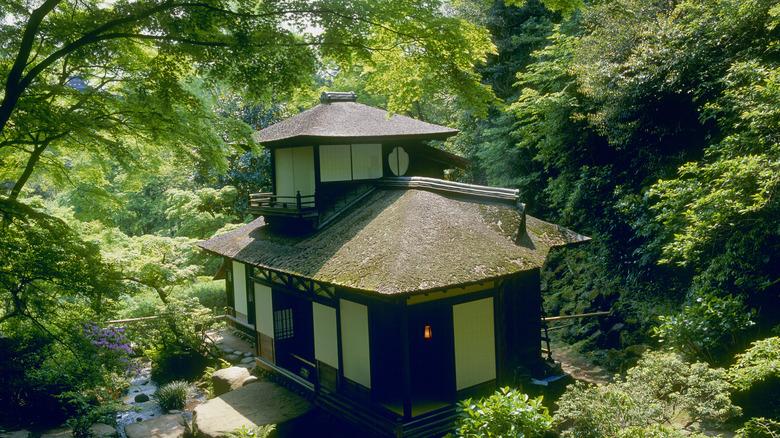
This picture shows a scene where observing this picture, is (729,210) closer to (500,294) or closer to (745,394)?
(745,394)

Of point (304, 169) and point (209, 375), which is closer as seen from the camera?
point (304, 169)

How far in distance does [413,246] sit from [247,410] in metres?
5.80

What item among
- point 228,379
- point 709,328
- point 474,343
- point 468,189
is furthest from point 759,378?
point 228,379

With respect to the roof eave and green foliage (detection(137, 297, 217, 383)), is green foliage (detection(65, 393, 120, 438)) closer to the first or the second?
green foliage (detection(137, 297, 217, 383))

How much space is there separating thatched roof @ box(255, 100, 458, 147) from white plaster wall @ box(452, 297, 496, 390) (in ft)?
18.0

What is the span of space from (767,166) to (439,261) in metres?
5.63

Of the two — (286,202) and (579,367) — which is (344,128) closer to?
(286,202)

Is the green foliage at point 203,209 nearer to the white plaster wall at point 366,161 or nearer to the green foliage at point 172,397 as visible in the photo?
the green foliage at point 172,397

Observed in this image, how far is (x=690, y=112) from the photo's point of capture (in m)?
11.0

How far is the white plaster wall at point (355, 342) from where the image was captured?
9.55 m

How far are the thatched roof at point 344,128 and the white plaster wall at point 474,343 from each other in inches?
216

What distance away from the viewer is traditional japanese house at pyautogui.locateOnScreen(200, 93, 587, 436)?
8.67m

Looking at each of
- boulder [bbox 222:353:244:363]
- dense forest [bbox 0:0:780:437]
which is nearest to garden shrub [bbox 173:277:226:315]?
dense forest [bbox 0:0:780:437]

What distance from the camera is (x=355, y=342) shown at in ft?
32.2
